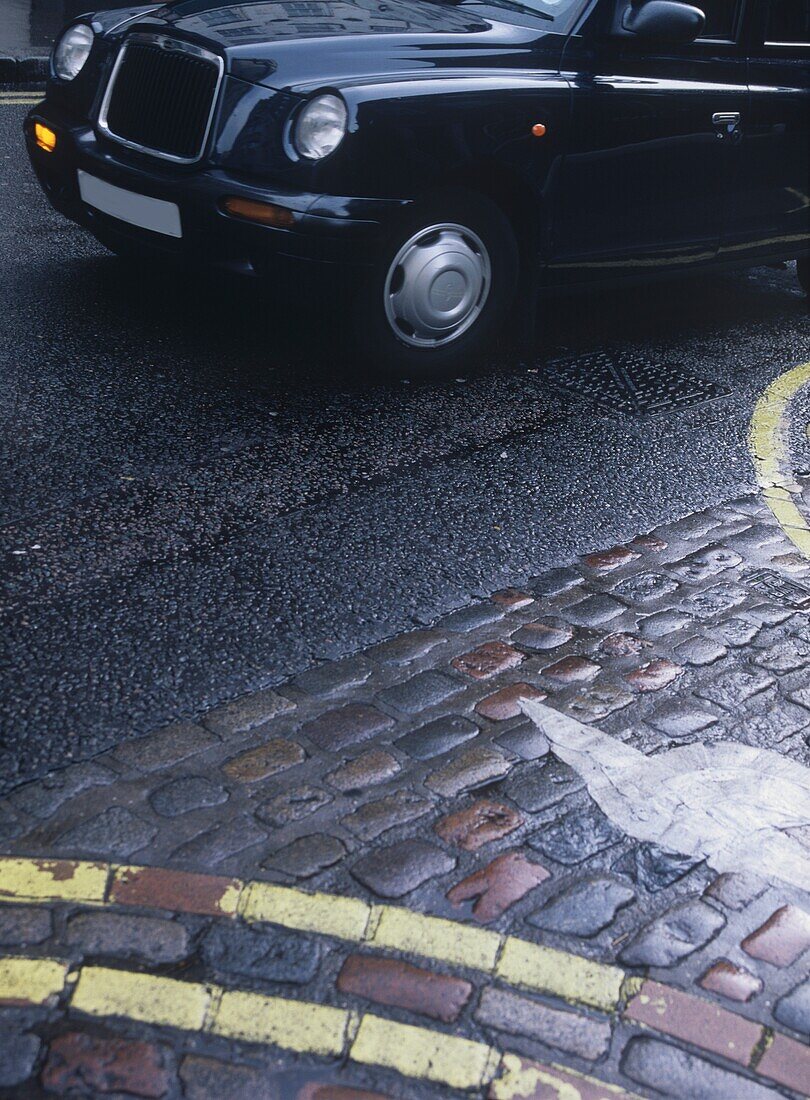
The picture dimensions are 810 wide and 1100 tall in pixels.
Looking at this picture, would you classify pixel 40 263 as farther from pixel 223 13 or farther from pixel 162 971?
pixel 162 971

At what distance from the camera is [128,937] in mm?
2186

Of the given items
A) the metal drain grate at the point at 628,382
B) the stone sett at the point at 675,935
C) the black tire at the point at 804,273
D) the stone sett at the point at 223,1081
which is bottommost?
the stone sett at the point at 675,935

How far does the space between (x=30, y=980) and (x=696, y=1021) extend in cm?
115

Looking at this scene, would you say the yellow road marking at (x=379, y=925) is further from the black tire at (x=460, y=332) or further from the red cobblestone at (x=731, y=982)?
the black tire at (x=460, y=332)

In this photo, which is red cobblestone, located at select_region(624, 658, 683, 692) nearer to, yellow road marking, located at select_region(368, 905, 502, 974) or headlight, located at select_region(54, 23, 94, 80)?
yellow road marking, located at select_region(368, 905, 502, 974)

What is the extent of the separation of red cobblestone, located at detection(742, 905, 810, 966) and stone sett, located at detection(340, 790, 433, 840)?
0.71 metres

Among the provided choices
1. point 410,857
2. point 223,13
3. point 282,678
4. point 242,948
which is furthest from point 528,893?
point 223,13

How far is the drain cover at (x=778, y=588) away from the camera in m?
3.67

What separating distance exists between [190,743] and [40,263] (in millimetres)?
3876

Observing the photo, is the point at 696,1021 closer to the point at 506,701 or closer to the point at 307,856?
the point at 307,856

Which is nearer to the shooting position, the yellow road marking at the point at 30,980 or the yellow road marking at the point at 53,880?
the yellow road marking at the point at 30,980

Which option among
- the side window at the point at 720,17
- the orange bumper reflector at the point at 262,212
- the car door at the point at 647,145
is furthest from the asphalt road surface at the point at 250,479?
the side window at the point at 720,17

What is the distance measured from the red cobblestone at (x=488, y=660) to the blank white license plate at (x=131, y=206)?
7.69 feet

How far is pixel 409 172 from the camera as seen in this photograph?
465 centimetres
